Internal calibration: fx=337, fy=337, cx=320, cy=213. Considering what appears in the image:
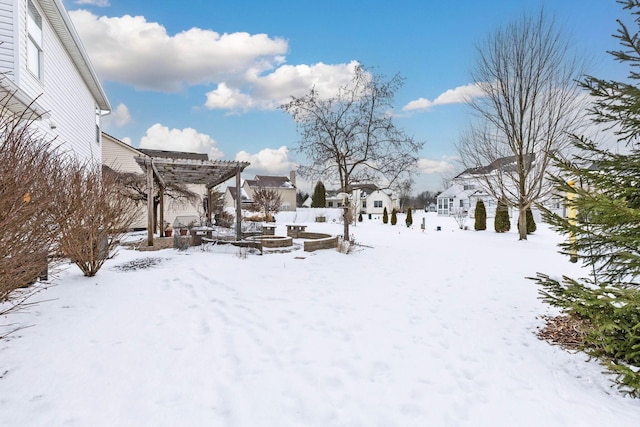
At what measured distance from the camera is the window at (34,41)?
8008 mm

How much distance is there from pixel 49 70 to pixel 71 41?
1.85m

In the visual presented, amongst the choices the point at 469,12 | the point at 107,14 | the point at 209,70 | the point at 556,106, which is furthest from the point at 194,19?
the point at 556,106

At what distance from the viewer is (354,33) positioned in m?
12.7

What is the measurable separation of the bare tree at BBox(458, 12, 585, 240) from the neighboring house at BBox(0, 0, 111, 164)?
52.4 ft

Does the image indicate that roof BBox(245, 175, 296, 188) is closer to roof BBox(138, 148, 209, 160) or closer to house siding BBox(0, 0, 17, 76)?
roof BBox(138, 148, 209, 160)

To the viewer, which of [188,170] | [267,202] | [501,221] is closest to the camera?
[188,170]

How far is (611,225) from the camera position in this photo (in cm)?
322

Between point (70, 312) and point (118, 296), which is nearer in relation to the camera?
point (70, 312)

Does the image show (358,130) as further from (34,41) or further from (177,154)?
(177,154)

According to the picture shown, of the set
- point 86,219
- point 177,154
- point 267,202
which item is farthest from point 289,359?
point 177,154

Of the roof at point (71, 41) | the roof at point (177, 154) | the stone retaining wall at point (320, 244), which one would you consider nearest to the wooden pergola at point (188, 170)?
the stone retaining wall at point (320, 244)

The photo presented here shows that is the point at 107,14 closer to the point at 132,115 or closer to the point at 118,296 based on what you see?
the point at 132,115

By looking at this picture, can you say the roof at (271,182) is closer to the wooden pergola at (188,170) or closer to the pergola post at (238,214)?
the wooden pergola at (188,170)

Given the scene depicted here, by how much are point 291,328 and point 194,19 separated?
1153 cm
